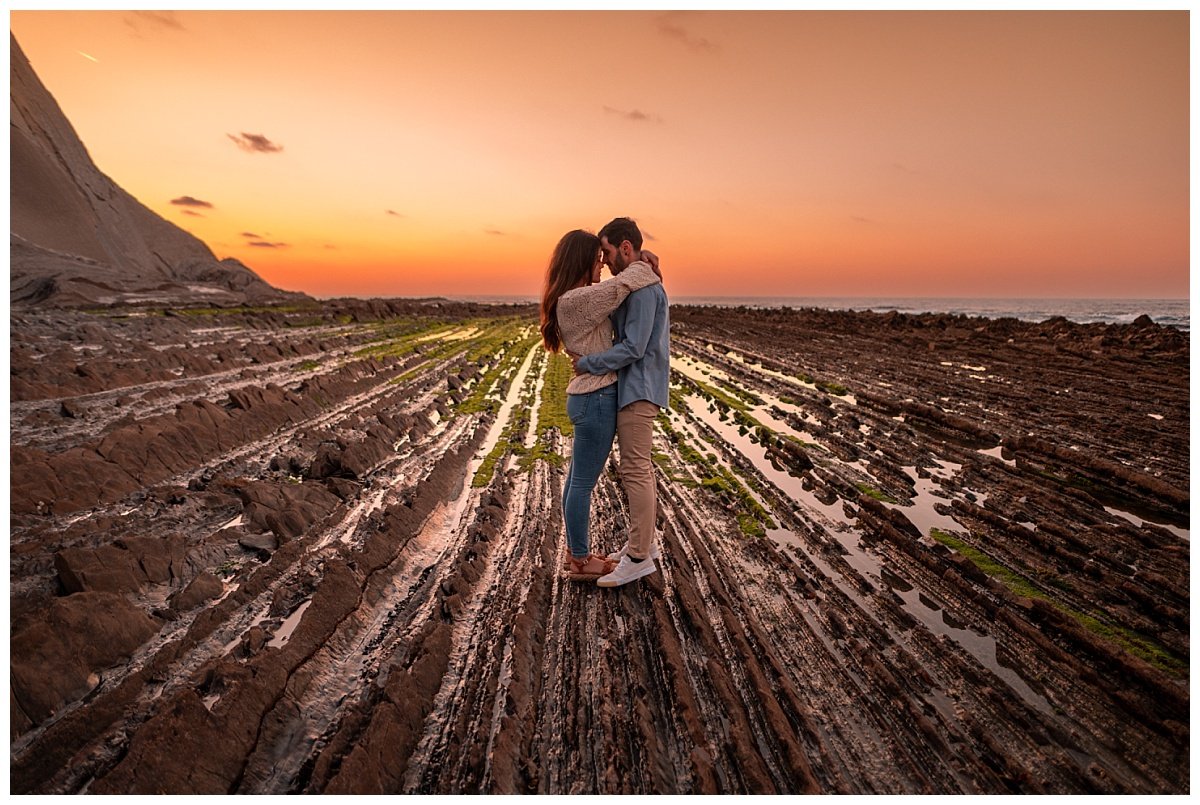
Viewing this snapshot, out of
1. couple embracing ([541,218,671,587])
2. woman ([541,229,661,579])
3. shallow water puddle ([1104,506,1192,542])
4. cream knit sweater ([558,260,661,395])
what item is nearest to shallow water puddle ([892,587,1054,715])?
couple embracing ([541,218,671,587])

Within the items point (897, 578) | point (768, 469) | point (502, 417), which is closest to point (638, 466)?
point (897, 578)

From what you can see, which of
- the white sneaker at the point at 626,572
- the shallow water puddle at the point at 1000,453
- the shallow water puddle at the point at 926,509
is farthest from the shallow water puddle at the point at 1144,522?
the white sneaker at the point at 626,572

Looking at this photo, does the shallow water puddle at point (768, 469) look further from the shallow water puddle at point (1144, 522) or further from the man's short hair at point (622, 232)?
the man's short hair at point (622, 232)

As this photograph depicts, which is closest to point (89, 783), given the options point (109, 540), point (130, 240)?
point (109, 540)

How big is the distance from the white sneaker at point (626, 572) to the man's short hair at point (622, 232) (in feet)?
7.26

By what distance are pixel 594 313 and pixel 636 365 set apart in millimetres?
448

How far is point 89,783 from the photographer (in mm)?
2344

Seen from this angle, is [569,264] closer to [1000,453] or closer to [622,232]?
[622,232]

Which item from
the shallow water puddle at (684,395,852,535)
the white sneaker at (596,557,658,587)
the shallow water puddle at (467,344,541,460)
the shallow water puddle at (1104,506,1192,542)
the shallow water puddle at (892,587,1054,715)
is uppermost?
the white sneaker at (596,557,658,587)

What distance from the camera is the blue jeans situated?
12.5 ft

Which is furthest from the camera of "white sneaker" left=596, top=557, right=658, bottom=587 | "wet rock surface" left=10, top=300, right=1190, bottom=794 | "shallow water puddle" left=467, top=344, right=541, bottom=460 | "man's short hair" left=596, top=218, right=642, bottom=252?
"shallow water puddle" left=467, top=344, right=541, bottom=460

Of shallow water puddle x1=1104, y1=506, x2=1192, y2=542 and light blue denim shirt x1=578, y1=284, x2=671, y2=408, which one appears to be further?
shallow water puddle x1=1104, y1=506, x2=1192, y2=542

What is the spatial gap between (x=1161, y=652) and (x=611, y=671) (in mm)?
3384

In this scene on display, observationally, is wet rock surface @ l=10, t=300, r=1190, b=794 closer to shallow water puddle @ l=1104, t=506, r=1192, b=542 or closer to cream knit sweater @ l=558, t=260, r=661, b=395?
shallow water puddle @ l=1104, t=506, r=1192, b=542
